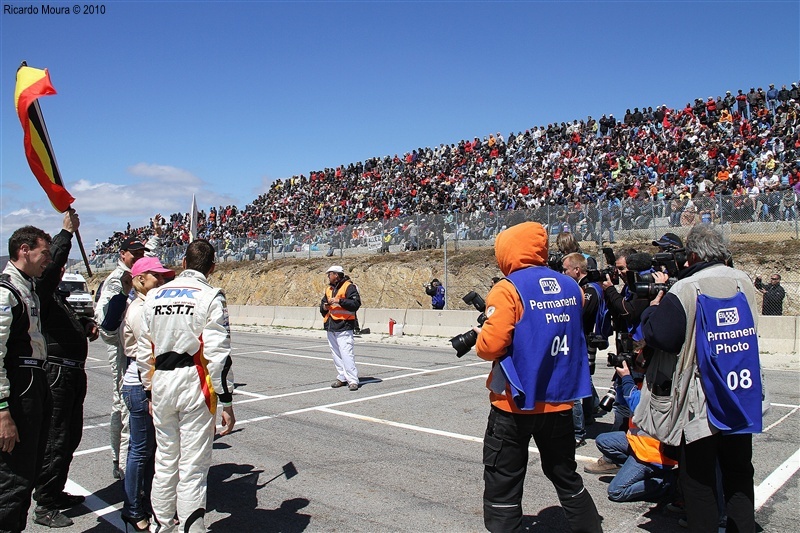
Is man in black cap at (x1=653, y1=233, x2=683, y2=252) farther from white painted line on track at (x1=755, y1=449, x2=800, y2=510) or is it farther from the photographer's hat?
white painted line on track at (x1=755, y1=449, x2=800, y2=510)

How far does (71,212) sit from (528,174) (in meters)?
26.8

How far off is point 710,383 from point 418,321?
624 inches

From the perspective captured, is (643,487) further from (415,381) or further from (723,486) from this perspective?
(415,381)

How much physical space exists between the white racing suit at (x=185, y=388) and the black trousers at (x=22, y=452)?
71 centimetres

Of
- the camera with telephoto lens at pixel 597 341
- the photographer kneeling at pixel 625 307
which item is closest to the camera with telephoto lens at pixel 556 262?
the photographer kneeling at pixel 625 307

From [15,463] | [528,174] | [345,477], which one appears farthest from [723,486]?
[528,174]

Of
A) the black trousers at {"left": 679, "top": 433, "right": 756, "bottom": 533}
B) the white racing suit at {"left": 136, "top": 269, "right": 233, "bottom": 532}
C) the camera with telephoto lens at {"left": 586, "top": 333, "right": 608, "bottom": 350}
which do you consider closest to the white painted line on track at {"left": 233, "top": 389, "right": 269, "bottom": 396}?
the camera with telephoto lens at {"left": 586, "top": 333, "right": 608, "bottom": 350}

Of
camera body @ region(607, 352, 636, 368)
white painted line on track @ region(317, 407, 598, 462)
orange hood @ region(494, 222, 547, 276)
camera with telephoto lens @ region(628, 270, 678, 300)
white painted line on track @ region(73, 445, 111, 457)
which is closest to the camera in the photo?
orange hood @ region(494, 222, 547, 276)

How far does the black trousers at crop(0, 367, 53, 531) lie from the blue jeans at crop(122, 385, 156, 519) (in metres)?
0.67

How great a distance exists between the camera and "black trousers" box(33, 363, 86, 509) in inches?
203

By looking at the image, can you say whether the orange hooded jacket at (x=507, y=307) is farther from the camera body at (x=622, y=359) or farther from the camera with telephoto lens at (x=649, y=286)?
the camera body at (x=622, y=359)

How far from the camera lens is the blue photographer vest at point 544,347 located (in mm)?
3812

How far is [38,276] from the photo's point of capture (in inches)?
176

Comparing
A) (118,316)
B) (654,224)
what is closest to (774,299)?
(654,224)
